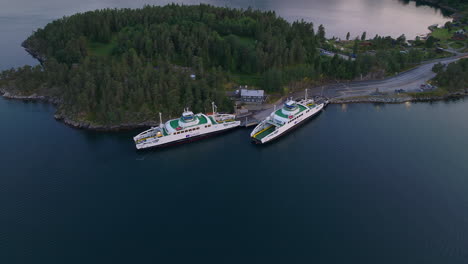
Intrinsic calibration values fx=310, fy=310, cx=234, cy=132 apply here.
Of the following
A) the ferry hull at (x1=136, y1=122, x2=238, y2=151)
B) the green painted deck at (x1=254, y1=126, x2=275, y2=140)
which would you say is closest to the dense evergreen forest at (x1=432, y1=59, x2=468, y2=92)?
the green painted deck at (x1=254, y1=126, x2=275, y2=140)

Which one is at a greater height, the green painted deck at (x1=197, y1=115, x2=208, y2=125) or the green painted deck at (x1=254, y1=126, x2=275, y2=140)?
the green painted deck at (x1=197, y1=115, x2=208, y2=125)

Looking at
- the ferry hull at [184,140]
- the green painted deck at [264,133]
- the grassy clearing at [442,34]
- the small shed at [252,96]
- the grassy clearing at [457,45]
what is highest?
the grassy clearing at [442,34]

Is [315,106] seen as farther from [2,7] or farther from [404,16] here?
[2,7]

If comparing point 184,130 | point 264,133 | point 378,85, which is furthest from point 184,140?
point 378,85

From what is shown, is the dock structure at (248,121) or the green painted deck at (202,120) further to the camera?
the dock structure at (248,121)

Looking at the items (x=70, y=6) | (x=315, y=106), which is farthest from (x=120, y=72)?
(x=70, y=6)

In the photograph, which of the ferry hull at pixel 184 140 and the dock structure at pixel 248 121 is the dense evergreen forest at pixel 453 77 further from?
the ferry hull at pixel 184 140

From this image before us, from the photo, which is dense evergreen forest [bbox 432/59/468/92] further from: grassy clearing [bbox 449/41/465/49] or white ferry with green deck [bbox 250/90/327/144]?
white ferry with green deck [bbox 250/90/327/144]

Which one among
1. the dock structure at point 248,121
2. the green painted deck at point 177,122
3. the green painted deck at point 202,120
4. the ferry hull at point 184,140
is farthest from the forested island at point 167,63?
the ferry hull at point 184,140
